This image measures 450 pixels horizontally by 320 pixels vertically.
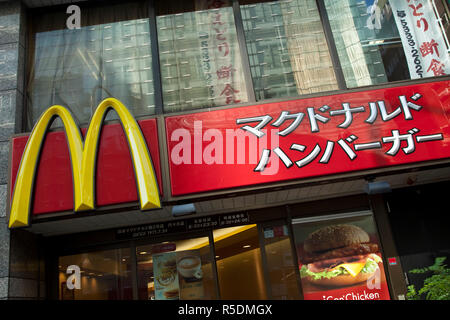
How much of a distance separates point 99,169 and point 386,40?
6601mm

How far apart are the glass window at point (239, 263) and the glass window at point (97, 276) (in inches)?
76.3

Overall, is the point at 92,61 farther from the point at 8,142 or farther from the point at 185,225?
the point at 185,225

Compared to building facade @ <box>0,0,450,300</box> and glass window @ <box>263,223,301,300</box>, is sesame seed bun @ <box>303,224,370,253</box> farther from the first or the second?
glass window @ <box>263,223,301,300</box>

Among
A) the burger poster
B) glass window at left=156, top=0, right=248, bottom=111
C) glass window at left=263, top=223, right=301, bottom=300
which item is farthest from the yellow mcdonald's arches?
the burger poster

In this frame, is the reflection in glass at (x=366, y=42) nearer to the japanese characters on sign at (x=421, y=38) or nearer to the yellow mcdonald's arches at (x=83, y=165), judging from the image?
the japanese characters on sign at (x=421, y=38)

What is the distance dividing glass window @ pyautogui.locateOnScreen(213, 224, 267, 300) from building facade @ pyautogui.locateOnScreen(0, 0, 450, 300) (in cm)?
3

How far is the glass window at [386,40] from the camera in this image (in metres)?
8.03

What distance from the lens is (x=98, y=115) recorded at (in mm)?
7164

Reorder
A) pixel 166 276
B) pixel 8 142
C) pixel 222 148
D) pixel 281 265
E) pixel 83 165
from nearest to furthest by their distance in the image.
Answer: pixel 83 165 → pixel 222 148 → pixel 8 142 → pixel 281 265 → pixel 166 276

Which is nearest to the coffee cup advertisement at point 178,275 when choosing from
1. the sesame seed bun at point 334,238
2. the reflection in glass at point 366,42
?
the sesame seed bun at point 334,238

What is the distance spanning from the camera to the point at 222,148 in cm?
700

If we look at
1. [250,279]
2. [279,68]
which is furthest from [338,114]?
[250,279]

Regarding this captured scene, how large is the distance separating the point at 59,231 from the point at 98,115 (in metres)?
2.70

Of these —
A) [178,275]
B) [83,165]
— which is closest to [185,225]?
[178,275]
